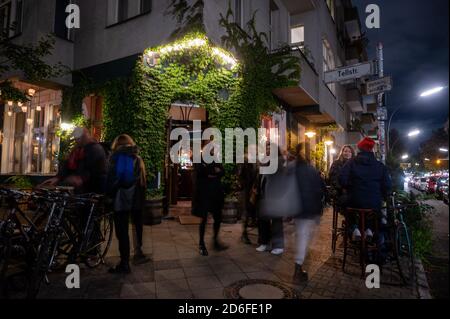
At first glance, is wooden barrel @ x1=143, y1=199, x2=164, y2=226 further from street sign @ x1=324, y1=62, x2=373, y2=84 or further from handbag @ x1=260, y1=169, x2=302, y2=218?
street sign @ x1=324, y1=62, x2=373, y2=84

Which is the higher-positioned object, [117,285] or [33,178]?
[33,178]

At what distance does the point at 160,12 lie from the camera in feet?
27.7

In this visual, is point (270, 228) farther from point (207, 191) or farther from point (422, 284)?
point (422, 284)

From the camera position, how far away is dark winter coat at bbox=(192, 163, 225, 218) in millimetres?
5402

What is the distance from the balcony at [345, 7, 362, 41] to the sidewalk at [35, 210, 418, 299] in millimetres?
21139

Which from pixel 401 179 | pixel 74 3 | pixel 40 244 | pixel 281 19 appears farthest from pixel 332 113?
pixel 40 244

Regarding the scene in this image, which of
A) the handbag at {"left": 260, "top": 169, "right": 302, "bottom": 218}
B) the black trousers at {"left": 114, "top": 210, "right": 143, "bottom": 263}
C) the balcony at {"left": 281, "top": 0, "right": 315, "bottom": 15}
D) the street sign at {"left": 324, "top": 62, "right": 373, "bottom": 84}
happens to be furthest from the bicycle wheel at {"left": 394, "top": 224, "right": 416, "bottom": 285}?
the balcony at {"left": 281, "top": 0, "right": 315, "bottom": 15}

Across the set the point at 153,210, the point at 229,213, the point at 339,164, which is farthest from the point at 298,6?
the point at 153,210

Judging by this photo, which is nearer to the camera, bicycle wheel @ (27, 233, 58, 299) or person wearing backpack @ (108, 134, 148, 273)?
bicycle wheel @ (27, 233, 58, 299)

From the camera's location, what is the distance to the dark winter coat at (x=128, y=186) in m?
4.36

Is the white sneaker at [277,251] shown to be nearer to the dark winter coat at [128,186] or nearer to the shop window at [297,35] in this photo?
the dark winter coat at [128,186]

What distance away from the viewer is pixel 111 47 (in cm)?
947

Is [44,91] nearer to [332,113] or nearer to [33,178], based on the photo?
[33,178]

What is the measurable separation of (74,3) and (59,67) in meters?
2.36
